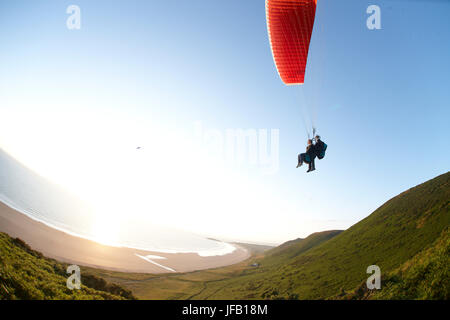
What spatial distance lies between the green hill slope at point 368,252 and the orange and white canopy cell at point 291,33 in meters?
20.3

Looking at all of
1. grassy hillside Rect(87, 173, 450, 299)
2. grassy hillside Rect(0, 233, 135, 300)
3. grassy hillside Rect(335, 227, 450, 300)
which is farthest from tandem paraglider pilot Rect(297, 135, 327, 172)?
grassy hillside Rect(0, 233, 135, 300)

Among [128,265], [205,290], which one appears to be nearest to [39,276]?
[205,290]

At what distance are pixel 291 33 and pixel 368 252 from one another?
3229 cm

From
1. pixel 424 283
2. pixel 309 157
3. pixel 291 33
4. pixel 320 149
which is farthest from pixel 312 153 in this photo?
pixel 424 283

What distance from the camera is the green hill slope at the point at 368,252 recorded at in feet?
71.7

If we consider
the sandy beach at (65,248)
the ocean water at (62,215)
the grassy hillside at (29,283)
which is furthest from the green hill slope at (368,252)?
the ocean water at (62,215)

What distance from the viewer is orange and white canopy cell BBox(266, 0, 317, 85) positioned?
10.3 meters

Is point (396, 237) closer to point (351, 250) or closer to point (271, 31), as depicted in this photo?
point (351, 250)

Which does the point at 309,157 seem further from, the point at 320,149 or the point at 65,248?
the point at 65,248

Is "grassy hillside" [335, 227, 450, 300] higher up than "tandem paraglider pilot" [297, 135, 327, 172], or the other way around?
"tandem paraglider pilot" [297, 135, 327, 172]

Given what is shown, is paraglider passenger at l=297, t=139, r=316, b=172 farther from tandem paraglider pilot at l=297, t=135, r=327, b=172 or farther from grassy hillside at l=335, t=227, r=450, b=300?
grassy hillside at l=335, t=227, r=450, b=300

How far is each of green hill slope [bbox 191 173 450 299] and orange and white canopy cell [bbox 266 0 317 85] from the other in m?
20.3

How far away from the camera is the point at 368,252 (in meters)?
28.6
